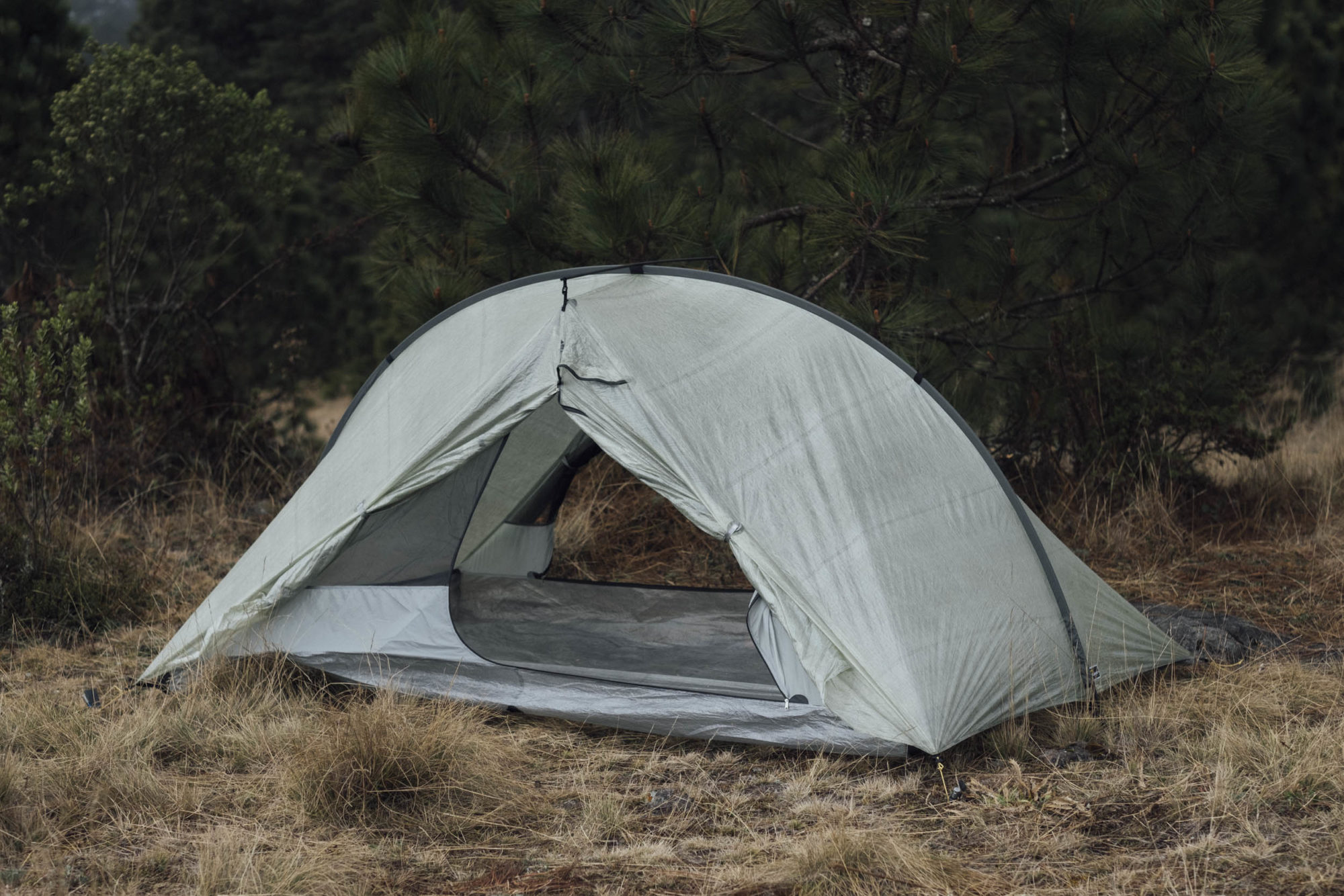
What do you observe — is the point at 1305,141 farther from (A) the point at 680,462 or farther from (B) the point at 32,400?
(B) the point at 32,400

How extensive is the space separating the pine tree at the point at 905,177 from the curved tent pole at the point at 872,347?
73 cm

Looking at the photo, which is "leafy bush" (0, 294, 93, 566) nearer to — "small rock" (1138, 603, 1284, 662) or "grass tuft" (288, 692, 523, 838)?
"grass tuft" (288, 692, 523, 838)

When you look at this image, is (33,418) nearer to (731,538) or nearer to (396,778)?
(396,778)

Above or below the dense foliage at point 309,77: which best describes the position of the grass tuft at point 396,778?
below

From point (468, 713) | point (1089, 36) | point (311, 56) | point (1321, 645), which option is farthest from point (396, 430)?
point (311, 56)

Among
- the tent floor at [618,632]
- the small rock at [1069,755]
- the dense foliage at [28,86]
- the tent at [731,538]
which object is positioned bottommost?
the small rock at [1069,755]

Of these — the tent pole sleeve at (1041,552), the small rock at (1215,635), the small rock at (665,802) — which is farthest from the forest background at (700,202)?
the small rock at (665,802)

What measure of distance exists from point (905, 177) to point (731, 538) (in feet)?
6.48

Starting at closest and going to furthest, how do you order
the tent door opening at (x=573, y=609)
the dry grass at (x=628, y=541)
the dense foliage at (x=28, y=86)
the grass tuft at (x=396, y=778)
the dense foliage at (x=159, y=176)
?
the grass tuft at (x=396, y=778), the tent door opening at (x=573, y=609), the dry grass at (x=628, y=541), the dense foliage at (x=159, y=176), the dense foliage at (x=28, y=86)

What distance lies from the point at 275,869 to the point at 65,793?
786mm

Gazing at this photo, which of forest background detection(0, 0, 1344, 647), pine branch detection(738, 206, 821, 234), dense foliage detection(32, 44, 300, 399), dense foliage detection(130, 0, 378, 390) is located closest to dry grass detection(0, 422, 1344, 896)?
forest background detection(0, 0, 1344, 647)

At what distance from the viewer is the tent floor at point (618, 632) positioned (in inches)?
153

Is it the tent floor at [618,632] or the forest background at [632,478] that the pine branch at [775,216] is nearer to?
the forest background at [632,478]

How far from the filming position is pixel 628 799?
3.11 meters
